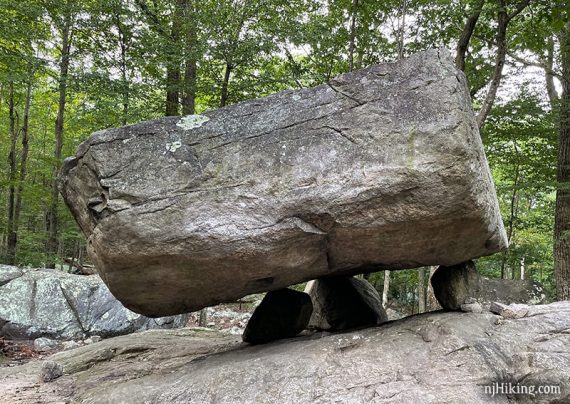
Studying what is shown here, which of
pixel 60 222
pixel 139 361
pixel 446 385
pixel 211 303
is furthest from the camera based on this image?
pixel 60 222

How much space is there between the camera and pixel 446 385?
4402 millimetres

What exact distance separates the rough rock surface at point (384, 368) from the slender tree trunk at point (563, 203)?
5591mm

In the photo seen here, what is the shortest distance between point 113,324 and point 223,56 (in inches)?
290

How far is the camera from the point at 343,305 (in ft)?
22.9

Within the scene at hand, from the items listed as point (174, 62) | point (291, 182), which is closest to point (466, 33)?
point (174, 62)

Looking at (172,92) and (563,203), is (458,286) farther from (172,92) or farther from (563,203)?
(172,92)

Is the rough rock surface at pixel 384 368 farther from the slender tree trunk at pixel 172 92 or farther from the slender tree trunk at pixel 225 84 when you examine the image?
the slender tree trunk at pixel 172 92

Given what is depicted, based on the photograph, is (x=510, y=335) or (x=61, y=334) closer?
(x=510, y=335)

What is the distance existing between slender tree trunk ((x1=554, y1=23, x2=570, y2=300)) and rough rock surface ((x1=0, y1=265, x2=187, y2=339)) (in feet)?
32.4

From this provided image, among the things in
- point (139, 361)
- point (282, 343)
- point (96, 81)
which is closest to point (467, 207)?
point (282, 343)

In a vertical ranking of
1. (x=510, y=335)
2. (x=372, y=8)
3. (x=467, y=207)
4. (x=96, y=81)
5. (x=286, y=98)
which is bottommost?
(x=510, y=335)

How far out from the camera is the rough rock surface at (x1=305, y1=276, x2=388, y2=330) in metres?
6.80

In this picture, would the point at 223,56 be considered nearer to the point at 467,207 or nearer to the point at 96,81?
the point at 96,81

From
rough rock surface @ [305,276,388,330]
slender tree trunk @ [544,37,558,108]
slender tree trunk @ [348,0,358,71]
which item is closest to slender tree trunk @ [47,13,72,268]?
slender tree trunk @ [348,0,358,71]
